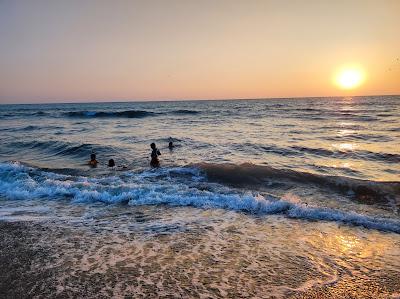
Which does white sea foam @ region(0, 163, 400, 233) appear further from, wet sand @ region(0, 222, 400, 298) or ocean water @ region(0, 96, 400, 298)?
wet sand @ region(0, 222, 400, 298)

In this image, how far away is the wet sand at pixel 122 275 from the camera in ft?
18.0

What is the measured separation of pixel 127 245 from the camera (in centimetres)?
736

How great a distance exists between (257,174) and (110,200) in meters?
6.19

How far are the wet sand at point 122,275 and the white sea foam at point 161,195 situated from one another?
296 centimetres

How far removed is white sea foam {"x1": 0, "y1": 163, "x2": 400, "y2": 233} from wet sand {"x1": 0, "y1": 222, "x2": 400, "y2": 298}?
296 cm

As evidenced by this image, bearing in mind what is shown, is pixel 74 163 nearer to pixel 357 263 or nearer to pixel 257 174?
pixel 257 174

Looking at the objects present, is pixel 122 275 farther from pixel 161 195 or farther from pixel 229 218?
pixel 161 195

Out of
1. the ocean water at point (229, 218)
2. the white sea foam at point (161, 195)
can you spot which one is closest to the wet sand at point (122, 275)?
the ocean water at point (229, 218)

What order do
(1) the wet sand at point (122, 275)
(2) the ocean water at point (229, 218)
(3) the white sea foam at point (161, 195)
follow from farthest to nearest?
(3) the white sea foam at point (161, 195), (2) the ocean water at point (229, 218), (1) the wet sand at point (122, 275)

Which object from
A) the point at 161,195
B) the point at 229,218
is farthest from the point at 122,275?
the point at 161,195

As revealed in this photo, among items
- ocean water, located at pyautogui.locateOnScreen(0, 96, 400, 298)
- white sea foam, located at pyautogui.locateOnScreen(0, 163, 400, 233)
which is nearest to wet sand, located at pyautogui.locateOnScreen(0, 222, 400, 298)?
ocean water, located at pyautogui.locateOnScreen(0, 96, 400, 298)

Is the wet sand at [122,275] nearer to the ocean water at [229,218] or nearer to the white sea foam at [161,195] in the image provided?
the ocean water at [229,218]

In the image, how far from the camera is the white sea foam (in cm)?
921

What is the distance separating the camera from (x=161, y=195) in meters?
11.2
